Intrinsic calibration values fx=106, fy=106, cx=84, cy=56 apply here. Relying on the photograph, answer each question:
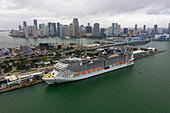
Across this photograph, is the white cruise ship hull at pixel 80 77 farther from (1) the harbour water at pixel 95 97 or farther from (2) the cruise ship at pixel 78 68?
(1) the harbour water at pixel 95 97

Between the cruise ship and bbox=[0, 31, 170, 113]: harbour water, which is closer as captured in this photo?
bbox=[0, 31, 170, 113]: harbour water

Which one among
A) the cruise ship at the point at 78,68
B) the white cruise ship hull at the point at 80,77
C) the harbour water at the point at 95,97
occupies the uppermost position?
the cruise ship at the point at 78,68

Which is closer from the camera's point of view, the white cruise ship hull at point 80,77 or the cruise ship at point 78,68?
the white cruise ship hull at point 80,77

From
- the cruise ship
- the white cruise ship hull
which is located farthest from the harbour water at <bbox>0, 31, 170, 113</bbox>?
the cruise ship

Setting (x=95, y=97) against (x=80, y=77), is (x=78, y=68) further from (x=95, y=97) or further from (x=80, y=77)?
(x=95, y=97)

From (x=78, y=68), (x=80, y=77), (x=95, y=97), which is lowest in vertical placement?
(x=95, y=97)

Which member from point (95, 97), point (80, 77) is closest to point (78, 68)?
point (80, 77)

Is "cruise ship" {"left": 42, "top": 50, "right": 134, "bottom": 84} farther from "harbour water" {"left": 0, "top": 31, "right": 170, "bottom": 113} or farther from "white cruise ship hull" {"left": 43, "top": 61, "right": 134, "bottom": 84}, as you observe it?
"harbour water" {"left": 0, "top": 31, "right": 170, "bottom": 113}

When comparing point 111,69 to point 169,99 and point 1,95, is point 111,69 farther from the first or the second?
point 1,95

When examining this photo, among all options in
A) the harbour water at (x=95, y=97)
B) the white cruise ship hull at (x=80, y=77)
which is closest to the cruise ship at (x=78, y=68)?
the white cruise ship hull at (x=80, y=77)
